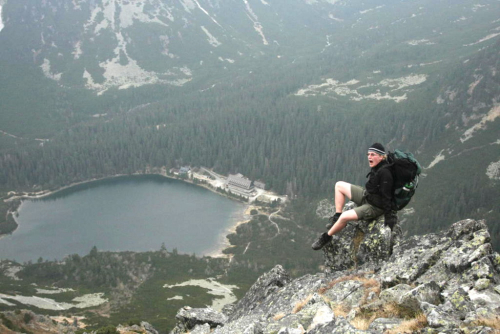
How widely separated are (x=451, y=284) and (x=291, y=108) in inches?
6640

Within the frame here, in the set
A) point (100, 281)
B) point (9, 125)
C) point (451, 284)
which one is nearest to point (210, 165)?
point (100, 281)

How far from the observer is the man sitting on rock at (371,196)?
17.1 metres

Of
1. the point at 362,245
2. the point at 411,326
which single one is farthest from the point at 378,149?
the point at 411,326

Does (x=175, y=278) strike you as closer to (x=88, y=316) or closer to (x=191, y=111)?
(x=88, y=316)

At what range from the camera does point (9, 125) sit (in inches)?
7141

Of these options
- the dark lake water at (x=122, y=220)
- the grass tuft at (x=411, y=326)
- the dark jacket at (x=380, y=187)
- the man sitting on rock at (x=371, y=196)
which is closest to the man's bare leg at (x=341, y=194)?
the man sitting on rock at (x=371, y=196)

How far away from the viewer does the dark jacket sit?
1692cm

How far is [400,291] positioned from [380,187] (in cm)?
421

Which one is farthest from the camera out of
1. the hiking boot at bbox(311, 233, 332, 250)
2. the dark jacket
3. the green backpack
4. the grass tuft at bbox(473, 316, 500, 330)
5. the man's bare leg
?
the hiking boot at bbox(311, 233, 332, 250)

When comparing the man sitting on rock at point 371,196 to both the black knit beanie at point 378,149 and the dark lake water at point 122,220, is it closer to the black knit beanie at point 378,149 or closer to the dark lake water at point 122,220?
the black knit beanie at point 378,149

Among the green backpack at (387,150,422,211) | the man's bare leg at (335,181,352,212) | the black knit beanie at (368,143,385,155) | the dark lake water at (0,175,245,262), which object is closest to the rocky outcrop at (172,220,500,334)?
the man's bare leg at (335,181,352,212)

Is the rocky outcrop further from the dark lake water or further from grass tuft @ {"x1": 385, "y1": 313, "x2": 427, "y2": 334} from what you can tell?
the dark lake water

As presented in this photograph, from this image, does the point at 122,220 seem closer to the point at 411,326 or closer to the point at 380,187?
the point at 380,187

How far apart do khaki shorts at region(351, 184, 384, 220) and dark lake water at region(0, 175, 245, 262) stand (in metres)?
81.6
